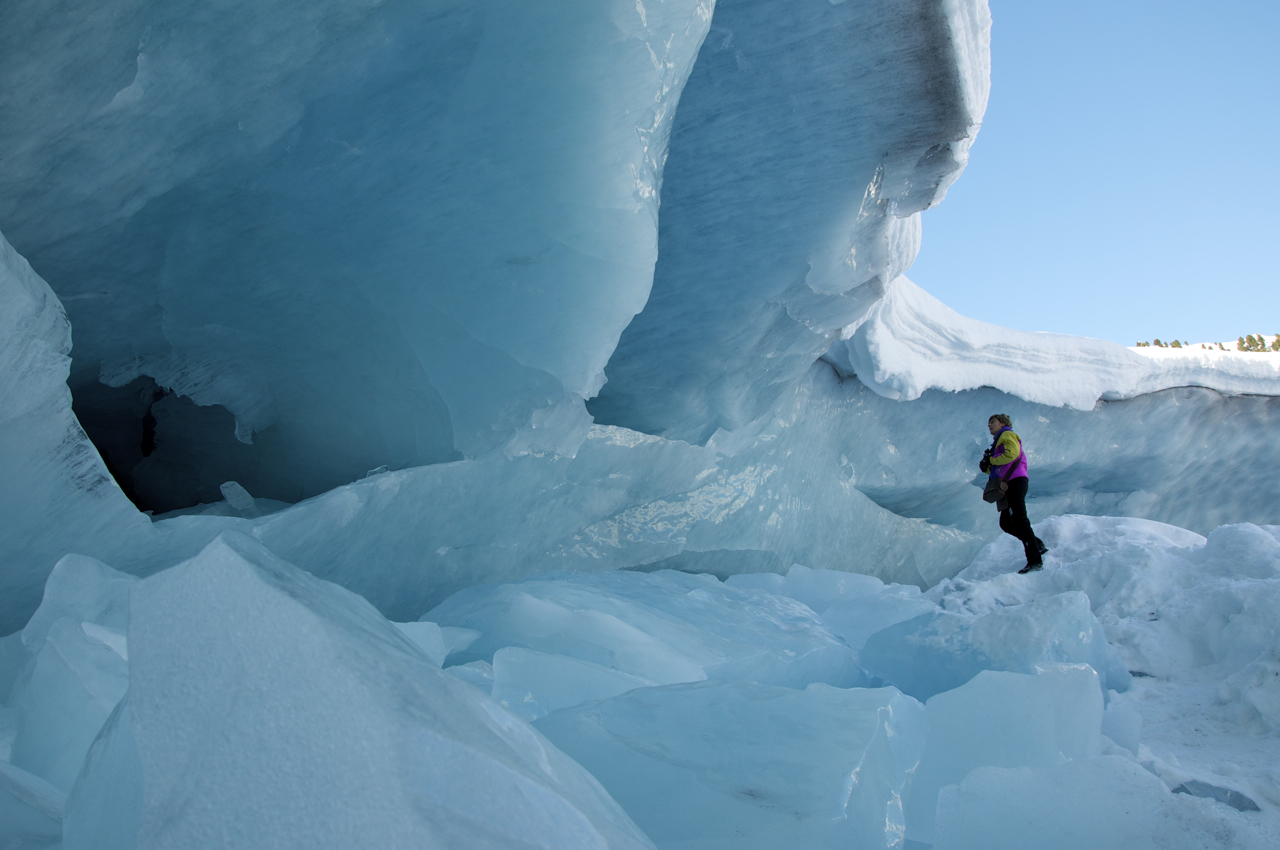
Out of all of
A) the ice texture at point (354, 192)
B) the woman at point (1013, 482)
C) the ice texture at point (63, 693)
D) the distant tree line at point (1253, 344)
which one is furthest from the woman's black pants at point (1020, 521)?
the distant tree line at point (1253, 344)

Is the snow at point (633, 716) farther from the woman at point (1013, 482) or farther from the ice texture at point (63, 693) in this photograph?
the woman at point (1013, 482)

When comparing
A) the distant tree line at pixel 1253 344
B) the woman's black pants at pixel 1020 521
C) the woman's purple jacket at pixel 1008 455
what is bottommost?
the distant tree line at pixel 1253 344

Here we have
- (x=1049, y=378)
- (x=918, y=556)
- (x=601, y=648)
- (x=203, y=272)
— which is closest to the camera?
(x=601, y=648)

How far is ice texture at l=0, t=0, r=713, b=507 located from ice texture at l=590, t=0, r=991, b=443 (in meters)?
0.37

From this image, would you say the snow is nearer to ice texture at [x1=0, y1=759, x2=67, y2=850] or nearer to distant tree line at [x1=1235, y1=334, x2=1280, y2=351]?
ice texture at [x1=0, y1=759, x2=67, y2=850]

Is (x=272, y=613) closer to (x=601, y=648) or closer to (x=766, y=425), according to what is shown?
(x=601, y=648)

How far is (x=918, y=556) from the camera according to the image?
476 centimetres

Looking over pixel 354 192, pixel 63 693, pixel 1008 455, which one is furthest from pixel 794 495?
pixel 63 693

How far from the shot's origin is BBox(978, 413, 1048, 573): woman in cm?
353

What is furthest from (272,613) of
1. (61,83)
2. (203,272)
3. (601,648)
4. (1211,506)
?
(1211,506)

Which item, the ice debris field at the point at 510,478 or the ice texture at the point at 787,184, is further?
the ice texture at the point at 787,184

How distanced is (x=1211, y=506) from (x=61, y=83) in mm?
6451

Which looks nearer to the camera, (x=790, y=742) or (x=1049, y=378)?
(x=790, y=742)

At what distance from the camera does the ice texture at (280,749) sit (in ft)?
1.88
